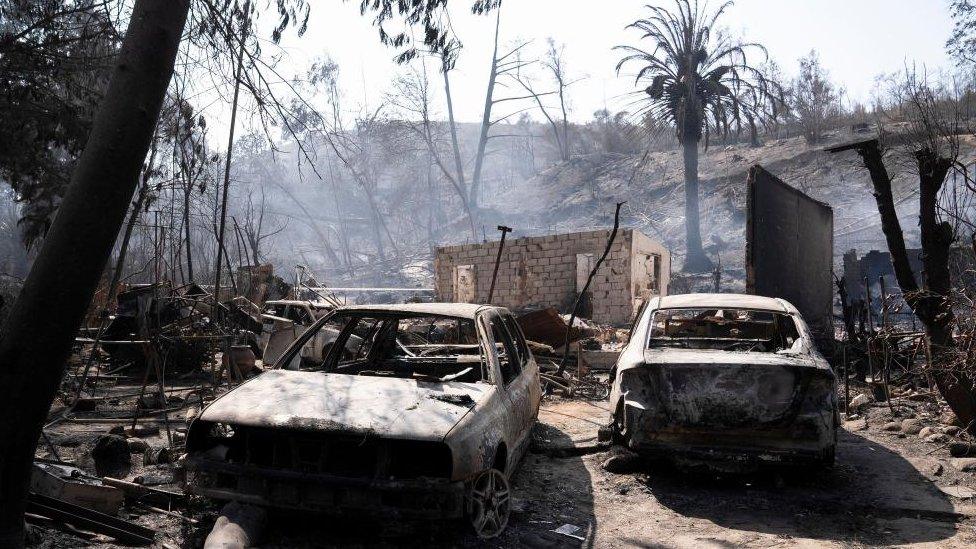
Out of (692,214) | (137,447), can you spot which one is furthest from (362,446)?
(692,214)

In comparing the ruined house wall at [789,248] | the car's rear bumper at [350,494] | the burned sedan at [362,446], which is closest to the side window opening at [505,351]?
the burned sedan at [362,446]

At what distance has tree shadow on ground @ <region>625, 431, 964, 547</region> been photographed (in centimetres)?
445

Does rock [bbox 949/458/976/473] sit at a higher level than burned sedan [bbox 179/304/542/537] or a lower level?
lower

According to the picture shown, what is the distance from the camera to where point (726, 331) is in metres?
8.17

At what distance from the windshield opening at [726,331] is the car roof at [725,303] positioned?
0.05m

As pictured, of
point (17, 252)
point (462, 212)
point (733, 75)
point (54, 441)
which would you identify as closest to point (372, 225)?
point (462, 212)

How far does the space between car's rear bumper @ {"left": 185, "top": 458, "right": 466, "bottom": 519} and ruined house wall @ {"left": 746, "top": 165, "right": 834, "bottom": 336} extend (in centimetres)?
742

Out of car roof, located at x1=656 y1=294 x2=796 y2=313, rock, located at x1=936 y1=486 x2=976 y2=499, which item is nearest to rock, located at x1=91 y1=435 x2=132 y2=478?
car roof, located at x1=656 y1=294 x2=796 y2=313

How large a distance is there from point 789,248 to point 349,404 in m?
8.73

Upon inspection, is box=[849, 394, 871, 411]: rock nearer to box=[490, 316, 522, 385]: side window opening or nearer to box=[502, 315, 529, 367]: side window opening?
box=[502, 315, 529, 367]: side window opening

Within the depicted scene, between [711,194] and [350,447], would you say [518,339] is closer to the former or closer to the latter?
[350,447]

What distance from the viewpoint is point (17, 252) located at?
3716cm

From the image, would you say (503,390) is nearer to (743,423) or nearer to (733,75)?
(743,423)

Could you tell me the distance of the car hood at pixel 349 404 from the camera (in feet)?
12.2
